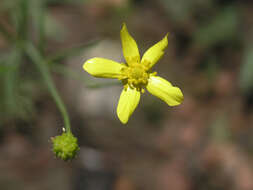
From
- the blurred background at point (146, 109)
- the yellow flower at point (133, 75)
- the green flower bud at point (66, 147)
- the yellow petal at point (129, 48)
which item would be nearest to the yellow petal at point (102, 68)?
the yellow flower at point (133, 75)

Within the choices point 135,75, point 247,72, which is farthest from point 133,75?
point 247,72

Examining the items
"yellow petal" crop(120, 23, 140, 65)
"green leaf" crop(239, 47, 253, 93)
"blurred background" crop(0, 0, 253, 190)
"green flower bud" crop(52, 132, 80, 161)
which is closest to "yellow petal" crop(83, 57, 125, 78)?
"yellow petal" crop(120, 23, 140, 65)

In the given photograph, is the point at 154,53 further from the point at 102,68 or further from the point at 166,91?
the point at 102,68

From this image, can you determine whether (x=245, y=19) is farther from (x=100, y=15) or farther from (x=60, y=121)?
(x=60, y=121)

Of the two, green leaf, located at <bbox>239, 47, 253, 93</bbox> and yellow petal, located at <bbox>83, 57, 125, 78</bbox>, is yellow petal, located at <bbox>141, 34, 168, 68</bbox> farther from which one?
green leaf, located at <bbox>239, 47, 253, 93</bbox>

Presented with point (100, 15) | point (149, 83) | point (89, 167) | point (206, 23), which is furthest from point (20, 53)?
point (206, 23)

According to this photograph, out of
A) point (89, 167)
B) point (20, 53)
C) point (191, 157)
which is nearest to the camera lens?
point (20, 53)
